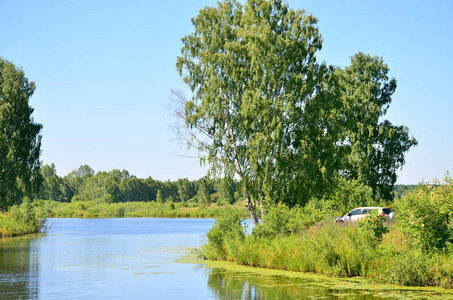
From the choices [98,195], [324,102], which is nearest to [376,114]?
[324,102]

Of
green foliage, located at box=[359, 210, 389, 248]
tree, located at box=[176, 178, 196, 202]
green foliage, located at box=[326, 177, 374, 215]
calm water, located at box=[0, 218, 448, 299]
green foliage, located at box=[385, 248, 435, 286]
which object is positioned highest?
tree, located at box=[176, 178, 196, 202]

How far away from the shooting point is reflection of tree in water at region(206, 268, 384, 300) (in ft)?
52.7

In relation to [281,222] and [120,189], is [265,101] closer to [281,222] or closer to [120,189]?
[281,222]

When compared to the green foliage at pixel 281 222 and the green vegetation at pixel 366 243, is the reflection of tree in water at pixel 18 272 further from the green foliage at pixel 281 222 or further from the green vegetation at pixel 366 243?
the green foliage at pixel 281 222

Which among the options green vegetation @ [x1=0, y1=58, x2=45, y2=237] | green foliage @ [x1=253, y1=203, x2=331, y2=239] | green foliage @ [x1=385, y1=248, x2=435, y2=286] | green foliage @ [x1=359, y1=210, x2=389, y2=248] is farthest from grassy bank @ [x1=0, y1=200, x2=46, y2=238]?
green foliage @ [x1=385, y1=248, x2=435, y2=286]

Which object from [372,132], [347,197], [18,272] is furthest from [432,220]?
[372,132]

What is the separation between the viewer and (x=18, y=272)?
75.9 feet

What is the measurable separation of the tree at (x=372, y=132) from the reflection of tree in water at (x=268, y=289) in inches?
1378

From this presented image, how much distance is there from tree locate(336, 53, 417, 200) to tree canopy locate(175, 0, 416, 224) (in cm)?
2466

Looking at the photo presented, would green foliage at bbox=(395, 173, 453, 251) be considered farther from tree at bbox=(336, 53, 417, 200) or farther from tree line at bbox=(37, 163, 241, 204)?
tree line at bbox=(37, 163, 241, 204)

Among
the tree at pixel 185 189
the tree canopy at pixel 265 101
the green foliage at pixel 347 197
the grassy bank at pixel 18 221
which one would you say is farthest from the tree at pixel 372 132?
the tree at pixel 185 189

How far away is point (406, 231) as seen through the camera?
60.0 ft

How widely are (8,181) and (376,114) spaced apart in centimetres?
3982

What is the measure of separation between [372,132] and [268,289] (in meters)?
39.1
